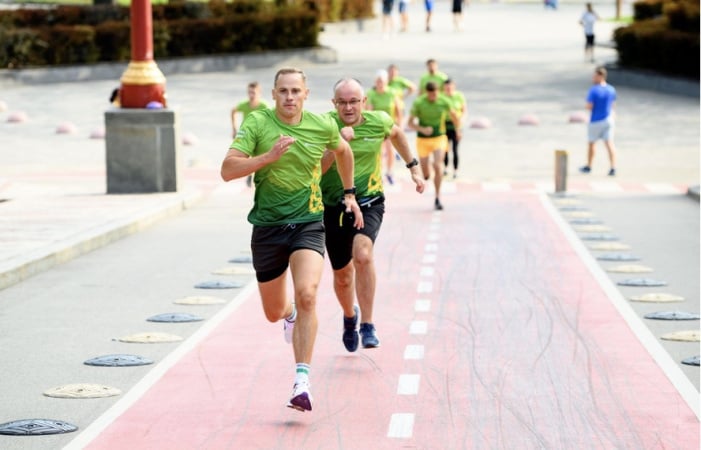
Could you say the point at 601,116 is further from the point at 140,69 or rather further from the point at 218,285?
the point at 218,285

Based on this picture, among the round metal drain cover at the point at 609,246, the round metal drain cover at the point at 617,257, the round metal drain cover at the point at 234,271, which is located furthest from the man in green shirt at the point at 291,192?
the round metal drain cover at the point at 609,246

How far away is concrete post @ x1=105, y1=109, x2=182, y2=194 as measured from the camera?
70.4ft

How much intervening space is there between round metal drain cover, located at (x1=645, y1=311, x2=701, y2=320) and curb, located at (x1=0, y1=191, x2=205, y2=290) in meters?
5.40

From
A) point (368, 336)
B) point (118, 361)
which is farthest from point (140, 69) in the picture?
point (118, 361)

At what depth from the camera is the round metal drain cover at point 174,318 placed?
12438 mm

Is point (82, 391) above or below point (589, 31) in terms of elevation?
above

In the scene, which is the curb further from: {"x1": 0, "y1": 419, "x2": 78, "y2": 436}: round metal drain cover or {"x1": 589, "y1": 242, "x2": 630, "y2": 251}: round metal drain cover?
{"x1": 0, "y1": 419, "x2": 78, "y2": 436}: round metal drain cover

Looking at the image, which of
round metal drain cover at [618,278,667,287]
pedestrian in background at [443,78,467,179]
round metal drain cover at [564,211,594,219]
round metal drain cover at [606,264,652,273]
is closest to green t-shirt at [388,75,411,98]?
pedestrian in background at [443,78,467,179]

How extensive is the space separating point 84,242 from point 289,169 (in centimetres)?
736

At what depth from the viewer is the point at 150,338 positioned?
11594 mm

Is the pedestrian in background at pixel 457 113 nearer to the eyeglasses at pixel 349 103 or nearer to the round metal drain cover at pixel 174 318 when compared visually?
the round metal drain cover at pixel 174 318

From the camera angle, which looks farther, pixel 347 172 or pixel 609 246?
pixel 609 246

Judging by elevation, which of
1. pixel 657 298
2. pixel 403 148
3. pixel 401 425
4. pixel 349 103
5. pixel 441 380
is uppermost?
pixel 349 103

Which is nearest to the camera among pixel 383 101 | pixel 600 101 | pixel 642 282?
pixel 642 282
